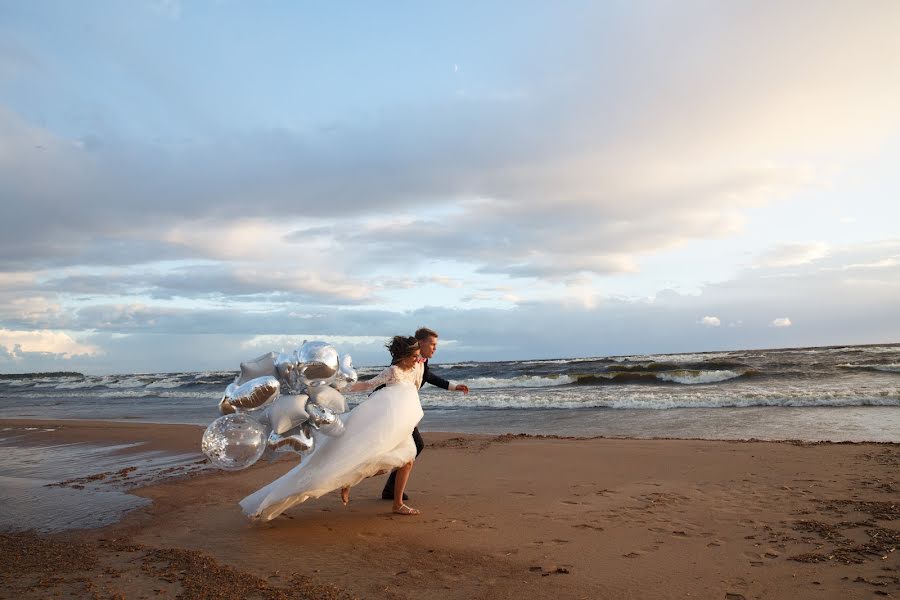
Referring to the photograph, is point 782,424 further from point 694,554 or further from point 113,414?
point 113,414

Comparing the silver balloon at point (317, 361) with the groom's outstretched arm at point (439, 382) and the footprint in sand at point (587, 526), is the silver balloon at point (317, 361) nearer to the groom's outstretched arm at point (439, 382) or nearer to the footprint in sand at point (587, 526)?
the groom's outstretched arm at point (439, 382)

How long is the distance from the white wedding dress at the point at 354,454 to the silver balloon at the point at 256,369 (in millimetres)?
741

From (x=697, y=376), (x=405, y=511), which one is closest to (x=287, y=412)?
(x=405, y=511)

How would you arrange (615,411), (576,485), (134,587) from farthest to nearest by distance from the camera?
(615,411) → (576,485) → (134,587)

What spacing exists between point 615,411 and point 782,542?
37.9 ft

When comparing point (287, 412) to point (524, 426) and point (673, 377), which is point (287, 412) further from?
point (673, 377)

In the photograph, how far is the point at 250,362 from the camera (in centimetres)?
492

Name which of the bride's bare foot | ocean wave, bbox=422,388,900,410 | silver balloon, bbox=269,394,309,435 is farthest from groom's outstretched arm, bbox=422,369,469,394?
ocean wave, bbox=422,388,900,410

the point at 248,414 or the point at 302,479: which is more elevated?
the point at 248,414

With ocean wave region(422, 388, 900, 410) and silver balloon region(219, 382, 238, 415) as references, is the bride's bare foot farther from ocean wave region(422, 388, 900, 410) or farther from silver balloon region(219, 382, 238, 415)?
ocean wave region(422, 388, 900, 410)

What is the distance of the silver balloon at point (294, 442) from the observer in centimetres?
494

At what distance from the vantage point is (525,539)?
4.71m

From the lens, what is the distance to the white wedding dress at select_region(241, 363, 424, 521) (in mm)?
4836

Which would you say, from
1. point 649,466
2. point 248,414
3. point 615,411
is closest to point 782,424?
point 615,411
